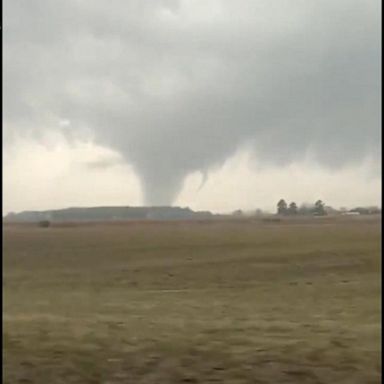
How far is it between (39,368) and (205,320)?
174 inches

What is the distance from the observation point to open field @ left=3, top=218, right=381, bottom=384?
325 inches

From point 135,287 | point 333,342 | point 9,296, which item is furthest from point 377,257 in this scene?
point 333,342

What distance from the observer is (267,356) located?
855cm

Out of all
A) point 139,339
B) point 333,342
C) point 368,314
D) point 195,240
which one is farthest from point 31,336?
point 195,240

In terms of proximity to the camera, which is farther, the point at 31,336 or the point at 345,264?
the point at 345,264

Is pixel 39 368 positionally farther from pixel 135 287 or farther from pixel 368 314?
pixel 135 287

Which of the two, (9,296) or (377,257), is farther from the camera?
(377,257)

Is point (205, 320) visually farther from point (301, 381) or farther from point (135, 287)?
point (135, 287)

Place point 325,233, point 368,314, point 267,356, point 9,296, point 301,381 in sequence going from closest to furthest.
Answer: point 301,381 < point 267,356 < point 368,314 < point 9,296 < point 325,233

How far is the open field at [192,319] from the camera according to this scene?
27.1 feet

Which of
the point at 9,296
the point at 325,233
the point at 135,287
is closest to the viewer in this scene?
the point at 9,296

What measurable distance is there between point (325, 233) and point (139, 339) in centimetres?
4723

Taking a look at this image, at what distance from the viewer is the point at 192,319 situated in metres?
12.4

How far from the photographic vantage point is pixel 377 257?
3212cm
